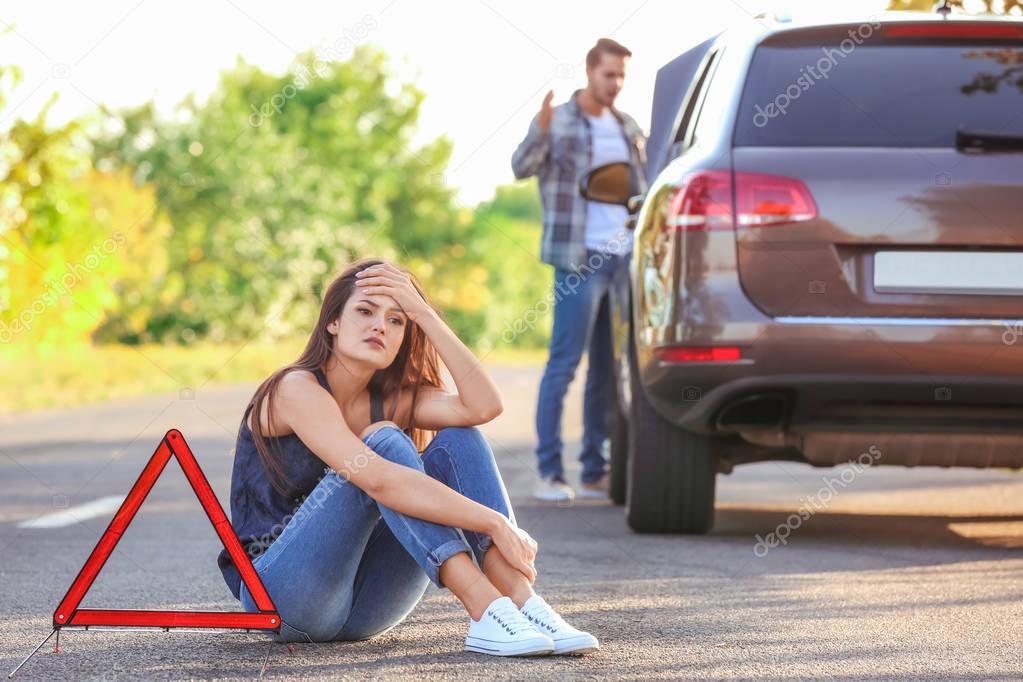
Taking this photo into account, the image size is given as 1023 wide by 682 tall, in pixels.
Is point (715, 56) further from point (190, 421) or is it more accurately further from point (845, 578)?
point (190, 421)

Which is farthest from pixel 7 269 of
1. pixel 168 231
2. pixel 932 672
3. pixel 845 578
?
pixel 168 231

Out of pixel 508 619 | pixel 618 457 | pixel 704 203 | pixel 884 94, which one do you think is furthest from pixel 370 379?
pixel 618 457

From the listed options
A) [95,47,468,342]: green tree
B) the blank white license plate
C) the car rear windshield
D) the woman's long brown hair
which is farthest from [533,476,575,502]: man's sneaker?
[95,47,468,342]: green tree

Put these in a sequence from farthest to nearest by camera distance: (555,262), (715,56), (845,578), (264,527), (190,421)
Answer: (190,421) < (555,262) < (715,56) < (845,578) < (264,527)

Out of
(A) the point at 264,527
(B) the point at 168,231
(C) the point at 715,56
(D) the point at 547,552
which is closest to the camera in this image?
(A) the point at 264,527

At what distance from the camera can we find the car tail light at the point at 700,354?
237 inches

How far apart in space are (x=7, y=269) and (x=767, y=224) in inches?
723

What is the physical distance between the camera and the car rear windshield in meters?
6.11

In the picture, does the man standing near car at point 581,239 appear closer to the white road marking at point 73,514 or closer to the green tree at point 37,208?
the white road marking at point 73,514

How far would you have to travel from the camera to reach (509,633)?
4.20 meters

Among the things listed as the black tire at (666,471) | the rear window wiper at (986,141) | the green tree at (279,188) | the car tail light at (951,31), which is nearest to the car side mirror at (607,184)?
the black tire at (666,471)

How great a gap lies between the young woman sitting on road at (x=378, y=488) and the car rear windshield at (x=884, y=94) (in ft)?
6.50

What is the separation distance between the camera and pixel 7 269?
22.8 metres

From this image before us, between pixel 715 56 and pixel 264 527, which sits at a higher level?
pixel 715 56
